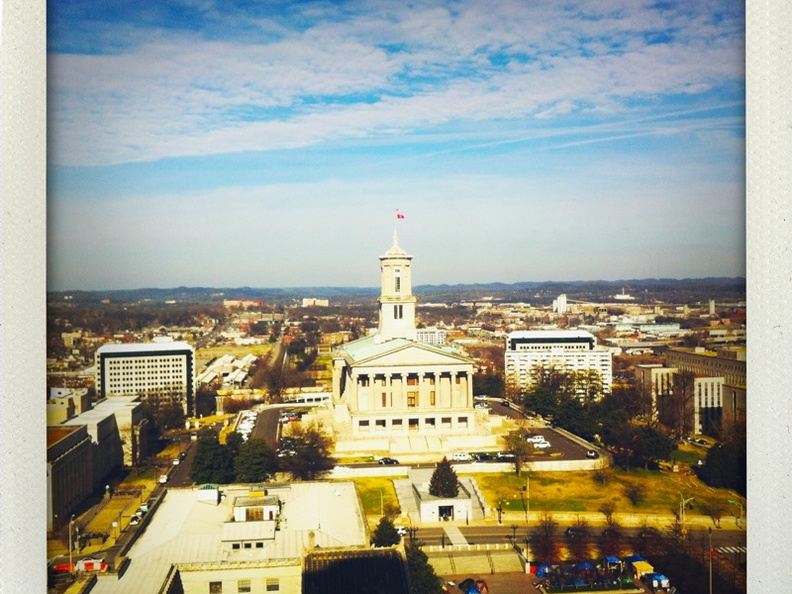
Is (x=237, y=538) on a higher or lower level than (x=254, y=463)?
lower

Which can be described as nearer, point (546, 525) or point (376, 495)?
point (546, 525)

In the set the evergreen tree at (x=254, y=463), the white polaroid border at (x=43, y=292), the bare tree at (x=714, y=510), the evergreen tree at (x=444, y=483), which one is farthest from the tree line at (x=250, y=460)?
the bare tree at (x=714, y=510)

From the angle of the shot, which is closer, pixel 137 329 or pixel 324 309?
pixel 137 329

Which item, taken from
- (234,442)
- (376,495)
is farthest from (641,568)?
(234,442)

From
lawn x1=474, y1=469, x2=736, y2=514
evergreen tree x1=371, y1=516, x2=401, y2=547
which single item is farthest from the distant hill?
evergreen tree x1=371, y1=516, x2=401, y2=547

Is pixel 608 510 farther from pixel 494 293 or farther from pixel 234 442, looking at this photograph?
pixel 234 442
